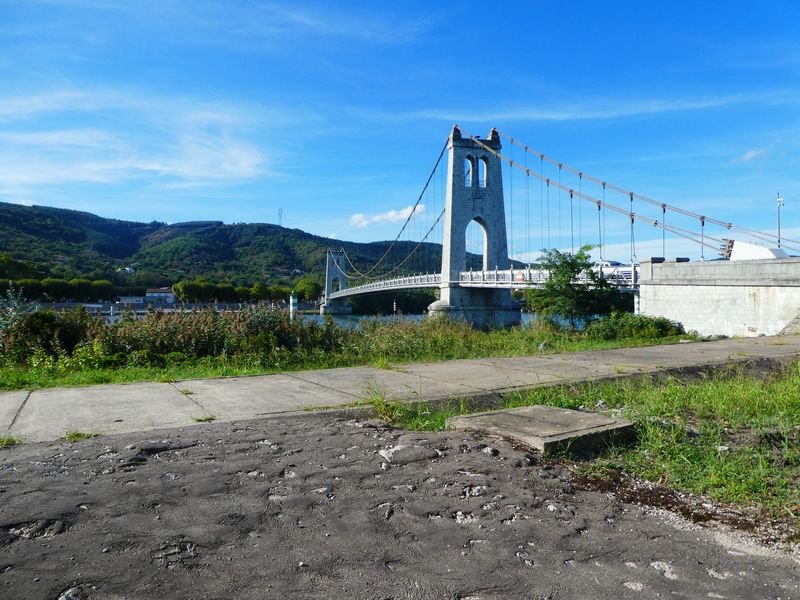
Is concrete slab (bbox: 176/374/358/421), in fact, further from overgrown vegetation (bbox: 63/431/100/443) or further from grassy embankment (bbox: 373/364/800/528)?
overgrown vegetation (bbox: 63/431/100/443)

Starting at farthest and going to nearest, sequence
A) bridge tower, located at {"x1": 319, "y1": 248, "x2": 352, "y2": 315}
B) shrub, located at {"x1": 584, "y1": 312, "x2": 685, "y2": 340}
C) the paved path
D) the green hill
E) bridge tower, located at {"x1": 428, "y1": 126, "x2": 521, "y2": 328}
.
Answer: the green hill, bridge tower, located at {"x1": 319, "y1": 248, "x2": 352, "y2": 315}, bridge tower, located at {"x1": 428, "y1": 126, "x2": 521, "y2": 328}, shrub, located at {"x1": 584, "y1": 312, "x2": 685, "y2": 340}, the paved path

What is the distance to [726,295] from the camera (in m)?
15.3

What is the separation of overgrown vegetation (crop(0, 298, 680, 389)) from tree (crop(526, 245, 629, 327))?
383 inches

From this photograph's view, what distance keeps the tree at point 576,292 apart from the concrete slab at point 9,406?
16.1 metres

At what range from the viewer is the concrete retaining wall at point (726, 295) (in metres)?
13.7

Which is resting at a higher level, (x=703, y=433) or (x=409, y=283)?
(x=409, y=283)

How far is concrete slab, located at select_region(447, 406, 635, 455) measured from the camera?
3.25 m

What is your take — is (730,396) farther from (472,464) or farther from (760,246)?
(760,246)

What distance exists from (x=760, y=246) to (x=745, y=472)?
15.5 metres

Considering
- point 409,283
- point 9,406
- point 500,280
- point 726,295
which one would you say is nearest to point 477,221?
point 409,283

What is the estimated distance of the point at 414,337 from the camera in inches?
385

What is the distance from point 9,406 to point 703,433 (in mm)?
4501

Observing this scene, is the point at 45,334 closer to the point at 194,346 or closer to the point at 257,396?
the point at 194,346

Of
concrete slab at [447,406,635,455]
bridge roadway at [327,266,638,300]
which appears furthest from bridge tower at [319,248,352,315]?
concrete slab at [447,406,635,455]
